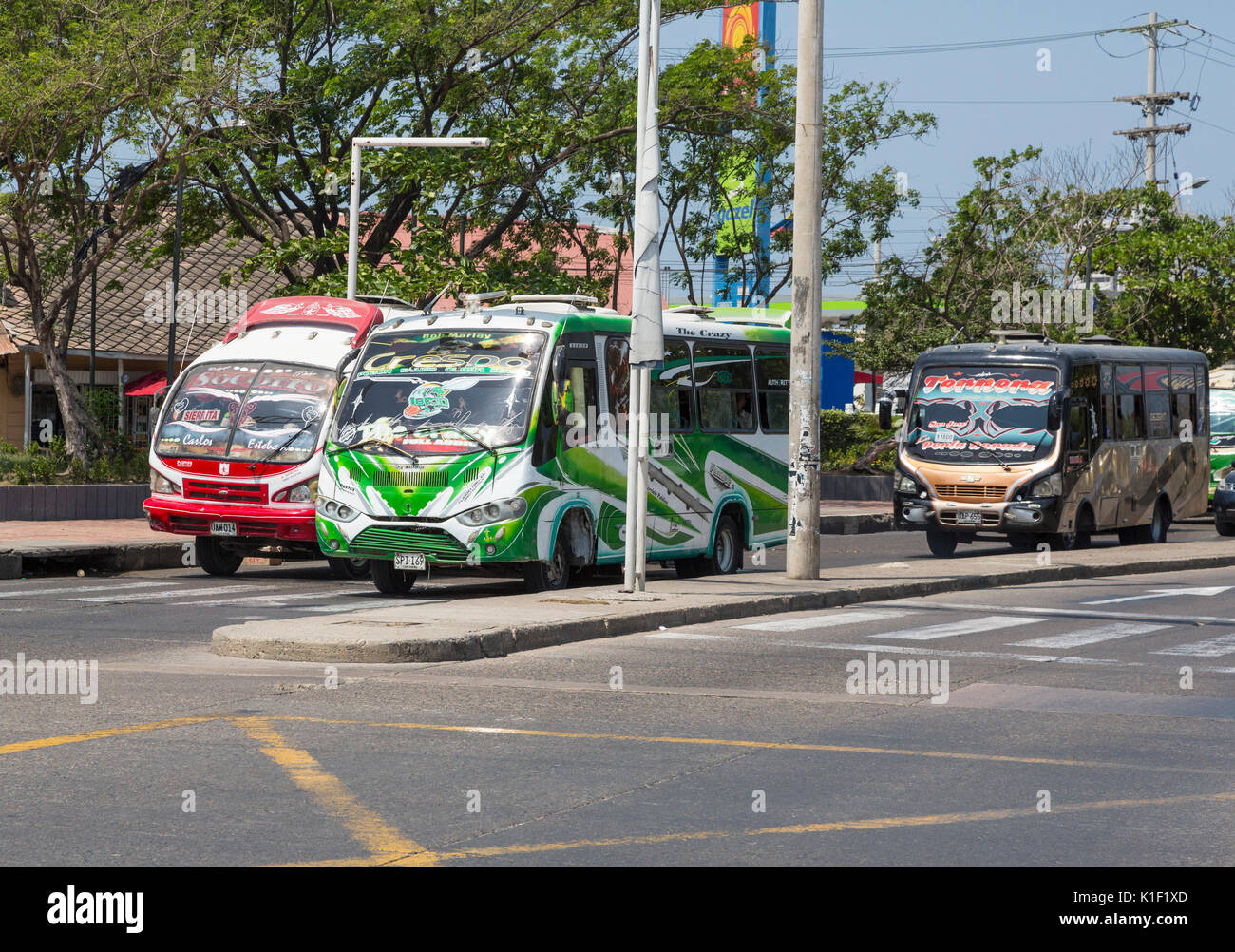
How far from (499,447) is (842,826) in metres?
9.50

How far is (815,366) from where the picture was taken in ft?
59.8

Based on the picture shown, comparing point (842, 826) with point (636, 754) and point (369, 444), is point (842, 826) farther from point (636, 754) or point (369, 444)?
point (369, 444)

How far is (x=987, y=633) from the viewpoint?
47.7ft

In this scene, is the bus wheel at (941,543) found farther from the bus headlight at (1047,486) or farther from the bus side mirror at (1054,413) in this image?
the bus side mirror at (1054,413)

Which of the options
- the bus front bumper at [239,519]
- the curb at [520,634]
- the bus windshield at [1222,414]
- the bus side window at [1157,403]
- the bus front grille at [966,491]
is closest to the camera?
the curb at [520,634]

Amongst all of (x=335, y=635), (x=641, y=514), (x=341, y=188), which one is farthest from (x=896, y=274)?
(x=335, y=635)

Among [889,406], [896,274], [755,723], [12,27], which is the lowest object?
[755,723]

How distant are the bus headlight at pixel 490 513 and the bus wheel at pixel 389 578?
1.34 m

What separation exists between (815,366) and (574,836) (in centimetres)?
1215

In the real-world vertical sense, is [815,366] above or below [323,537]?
above

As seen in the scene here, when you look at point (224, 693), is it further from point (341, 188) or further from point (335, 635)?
point (341, 188)

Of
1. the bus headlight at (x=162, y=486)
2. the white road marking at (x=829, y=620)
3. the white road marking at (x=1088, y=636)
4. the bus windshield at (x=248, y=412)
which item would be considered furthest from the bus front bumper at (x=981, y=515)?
the bus headlight at (x=162, y=486)

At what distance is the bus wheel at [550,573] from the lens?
54.3 ft
